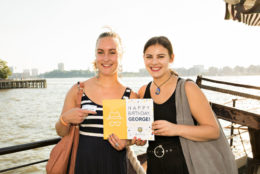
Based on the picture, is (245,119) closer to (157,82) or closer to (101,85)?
(157,82)

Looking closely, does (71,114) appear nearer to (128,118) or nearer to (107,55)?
(128,118)

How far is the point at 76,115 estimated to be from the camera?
2.08 metres

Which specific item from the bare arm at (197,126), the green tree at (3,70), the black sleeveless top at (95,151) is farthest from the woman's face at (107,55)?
the green tree at (3,70)

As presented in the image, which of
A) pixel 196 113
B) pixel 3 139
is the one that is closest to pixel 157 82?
pixel 196 113

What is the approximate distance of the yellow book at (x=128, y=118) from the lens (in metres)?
2.09

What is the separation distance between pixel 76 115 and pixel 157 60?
97 centimetres

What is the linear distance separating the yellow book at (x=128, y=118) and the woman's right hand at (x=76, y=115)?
175 millimetres

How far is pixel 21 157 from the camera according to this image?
14.8 metres

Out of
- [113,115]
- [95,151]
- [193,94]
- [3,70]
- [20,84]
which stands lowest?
[20,84]

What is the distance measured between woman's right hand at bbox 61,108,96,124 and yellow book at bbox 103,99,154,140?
0.57 feet

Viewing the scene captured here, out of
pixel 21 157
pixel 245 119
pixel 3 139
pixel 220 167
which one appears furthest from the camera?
pixel 3 139

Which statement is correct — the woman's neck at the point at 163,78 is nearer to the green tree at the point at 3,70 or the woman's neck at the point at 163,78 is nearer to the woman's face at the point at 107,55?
the woman's face at the point at 107,55

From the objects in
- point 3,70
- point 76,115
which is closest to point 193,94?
point 76,115

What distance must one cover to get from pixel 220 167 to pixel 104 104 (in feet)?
3.99
